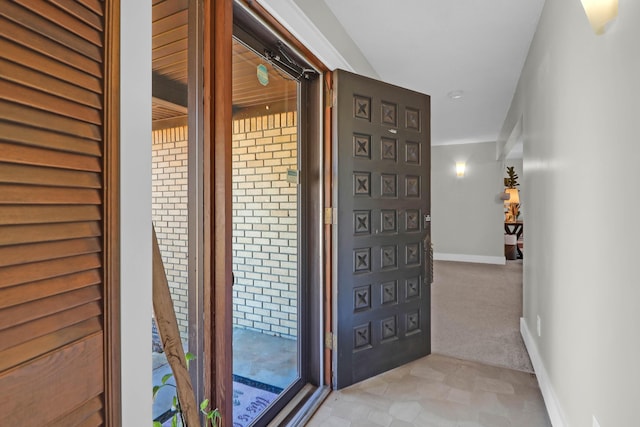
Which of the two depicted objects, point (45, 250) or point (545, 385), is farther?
point (545, 385)

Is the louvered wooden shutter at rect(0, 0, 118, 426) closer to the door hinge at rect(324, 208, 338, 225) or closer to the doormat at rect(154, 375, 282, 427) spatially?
the doormat at rect(154, 375, 282, 427)

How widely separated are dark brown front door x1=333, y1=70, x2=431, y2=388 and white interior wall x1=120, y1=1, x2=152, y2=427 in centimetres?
142

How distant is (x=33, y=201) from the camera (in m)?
0.58

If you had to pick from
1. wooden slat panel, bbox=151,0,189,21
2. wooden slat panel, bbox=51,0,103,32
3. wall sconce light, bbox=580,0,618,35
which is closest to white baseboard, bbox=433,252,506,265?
wall sconce light, bbox=580,0,618,35

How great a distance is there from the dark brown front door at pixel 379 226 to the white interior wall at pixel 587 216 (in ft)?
2.61

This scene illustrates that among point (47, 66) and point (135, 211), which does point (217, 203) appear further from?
point (47, 66)

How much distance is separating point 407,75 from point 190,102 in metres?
2.59

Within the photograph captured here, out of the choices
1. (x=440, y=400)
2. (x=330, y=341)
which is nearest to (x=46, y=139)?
(x=330, y=341)

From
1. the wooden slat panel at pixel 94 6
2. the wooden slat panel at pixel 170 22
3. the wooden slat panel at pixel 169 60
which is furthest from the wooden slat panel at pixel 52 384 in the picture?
the wooden slat panel at pixel 170 22

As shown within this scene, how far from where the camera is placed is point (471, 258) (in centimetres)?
685

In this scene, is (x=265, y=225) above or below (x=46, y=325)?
above

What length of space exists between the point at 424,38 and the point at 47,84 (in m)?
2.58

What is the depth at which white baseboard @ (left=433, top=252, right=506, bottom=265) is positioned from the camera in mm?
6582

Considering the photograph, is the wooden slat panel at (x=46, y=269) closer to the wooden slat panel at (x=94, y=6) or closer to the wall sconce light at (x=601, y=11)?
the wooden slat panel at (x=94, y=6)
